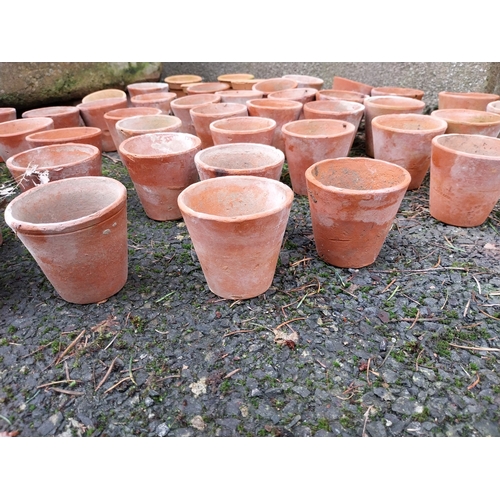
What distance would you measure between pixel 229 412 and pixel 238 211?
1.03 meters

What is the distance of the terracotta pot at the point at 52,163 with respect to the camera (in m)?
2.20

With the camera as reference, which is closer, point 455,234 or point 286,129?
point 455,234

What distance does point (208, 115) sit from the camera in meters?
3.03

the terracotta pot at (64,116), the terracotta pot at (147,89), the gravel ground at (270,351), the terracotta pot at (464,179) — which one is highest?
the terracotta pot at (147,89)

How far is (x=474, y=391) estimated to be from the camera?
4.76ft

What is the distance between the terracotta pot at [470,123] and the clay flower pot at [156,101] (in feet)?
8.16

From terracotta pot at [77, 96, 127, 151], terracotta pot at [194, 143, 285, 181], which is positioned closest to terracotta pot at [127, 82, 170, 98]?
terracotta pot at [77, 96, 127, 151]

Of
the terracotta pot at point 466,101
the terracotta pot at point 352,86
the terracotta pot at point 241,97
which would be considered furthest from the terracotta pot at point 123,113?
the terracotta pot at point 466,101

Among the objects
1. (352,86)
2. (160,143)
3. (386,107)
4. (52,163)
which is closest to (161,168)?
(160,143)

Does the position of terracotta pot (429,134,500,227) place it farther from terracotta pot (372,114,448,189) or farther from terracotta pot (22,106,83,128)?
terracotta pot (22,106,83,128)

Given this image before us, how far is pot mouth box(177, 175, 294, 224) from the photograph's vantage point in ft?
6.28

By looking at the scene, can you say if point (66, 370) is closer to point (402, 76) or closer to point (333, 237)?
point (333, 237)

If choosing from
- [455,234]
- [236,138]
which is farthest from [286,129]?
[455,234]

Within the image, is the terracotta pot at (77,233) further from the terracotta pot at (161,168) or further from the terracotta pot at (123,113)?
the terracotta pot at (123,113)
